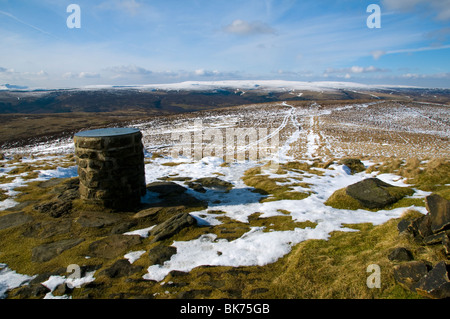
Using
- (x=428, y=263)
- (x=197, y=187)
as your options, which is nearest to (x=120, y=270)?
(x=428, y=263)

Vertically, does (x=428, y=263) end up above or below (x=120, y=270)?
above

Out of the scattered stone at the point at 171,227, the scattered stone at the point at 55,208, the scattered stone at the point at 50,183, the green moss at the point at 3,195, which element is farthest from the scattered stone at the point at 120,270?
the scattered stone at the point at 50,183

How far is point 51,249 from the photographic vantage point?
6371mm

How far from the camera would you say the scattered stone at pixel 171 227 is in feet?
22.2

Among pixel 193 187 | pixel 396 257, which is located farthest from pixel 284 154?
pixel 396 257

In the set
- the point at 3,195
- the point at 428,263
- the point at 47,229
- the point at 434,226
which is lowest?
the point at 47,229

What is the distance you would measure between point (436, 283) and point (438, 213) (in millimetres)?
1746

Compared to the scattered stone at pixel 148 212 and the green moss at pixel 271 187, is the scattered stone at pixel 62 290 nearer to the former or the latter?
the scattered stone at pixel 148 212

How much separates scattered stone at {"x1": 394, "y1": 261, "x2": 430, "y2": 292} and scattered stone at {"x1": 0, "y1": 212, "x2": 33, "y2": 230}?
32.1 ft

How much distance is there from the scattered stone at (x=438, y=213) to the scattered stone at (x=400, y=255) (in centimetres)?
65

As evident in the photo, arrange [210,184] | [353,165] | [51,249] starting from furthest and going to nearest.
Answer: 1. [353,165]
2. [210,184]
3. [51,249]

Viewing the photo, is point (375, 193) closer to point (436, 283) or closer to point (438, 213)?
point (438, 213)
